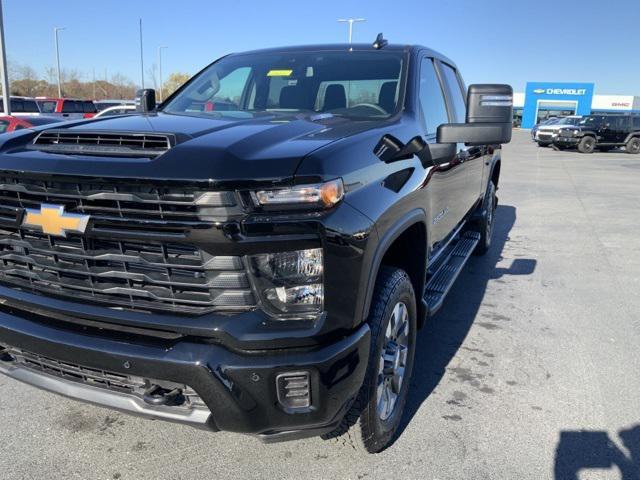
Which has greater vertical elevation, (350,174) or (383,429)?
(350,174)

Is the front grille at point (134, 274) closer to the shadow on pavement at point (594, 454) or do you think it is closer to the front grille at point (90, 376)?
the front grille at point (90, 376)

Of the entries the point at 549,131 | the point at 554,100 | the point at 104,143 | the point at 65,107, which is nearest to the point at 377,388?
the point at 104,143

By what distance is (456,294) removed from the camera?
5180 mm

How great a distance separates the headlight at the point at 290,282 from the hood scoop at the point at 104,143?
2.00ft

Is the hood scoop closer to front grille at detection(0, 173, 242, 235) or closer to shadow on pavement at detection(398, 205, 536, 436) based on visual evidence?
front grille at detection(0, 173, 242, 235)

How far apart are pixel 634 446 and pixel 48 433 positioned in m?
3.07

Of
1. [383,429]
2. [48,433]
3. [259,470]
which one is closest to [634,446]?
[383,429]

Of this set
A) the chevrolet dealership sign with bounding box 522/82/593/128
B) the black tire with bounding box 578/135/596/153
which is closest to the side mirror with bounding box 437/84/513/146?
the black tire with bounding box 578/135/596/153

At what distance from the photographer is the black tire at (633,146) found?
2575 centimetres

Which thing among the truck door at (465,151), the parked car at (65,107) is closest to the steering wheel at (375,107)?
the truck door at (465,151)

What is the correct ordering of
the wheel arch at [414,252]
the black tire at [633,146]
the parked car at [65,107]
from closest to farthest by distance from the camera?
the wheel arch at [414,252], the parked car at [65,107], the black tire at [633,146]

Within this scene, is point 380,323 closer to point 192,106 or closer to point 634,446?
point 634,446

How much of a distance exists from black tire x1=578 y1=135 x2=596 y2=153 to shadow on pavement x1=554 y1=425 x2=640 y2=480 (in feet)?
85.6

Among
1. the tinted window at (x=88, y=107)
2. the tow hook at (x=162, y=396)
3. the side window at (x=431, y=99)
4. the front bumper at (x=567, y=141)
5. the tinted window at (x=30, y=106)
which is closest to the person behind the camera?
the tow hook at (x=162, y=396)
